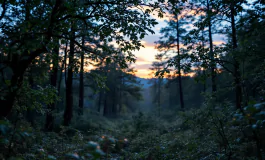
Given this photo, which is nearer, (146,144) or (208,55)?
(208,55)

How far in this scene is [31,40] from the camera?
11.4ft

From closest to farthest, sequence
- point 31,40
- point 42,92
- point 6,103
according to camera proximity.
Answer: point 31,40
point 6,103
point 42,92

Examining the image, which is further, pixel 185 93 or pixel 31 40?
pixel 185 93

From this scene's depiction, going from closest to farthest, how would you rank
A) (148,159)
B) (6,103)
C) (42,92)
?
(6,103), (42,92), (148,159)

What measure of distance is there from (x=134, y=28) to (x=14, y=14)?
12.1 ft

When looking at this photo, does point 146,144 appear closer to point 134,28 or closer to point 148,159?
point 148,159

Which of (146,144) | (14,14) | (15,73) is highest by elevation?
(14,14)

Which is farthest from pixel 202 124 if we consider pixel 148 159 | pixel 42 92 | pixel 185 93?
pixel 185 93

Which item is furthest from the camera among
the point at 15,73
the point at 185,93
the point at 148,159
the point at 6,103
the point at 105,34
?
the point at 185,93

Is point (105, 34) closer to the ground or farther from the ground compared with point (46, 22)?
farther from the ground

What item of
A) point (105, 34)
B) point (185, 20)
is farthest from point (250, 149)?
point (185, 20)

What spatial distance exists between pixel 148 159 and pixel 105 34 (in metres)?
4.89

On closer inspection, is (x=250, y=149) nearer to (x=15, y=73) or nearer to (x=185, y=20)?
(x=15, y=73)

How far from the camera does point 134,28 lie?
19.7 ft
